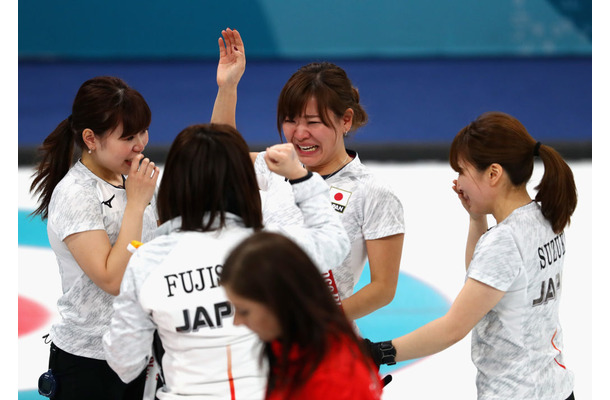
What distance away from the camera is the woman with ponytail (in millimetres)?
2217

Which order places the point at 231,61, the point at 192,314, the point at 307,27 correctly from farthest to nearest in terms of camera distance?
the point at 307,27 < the point at 231,61 < the point at 192,314

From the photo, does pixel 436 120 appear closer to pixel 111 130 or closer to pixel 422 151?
pixel 422 151

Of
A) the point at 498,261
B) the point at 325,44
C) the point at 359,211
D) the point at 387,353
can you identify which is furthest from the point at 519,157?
the point at 325,44

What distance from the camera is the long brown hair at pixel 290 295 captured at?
50.4 inches

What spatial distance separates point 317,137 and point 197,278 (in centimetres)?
90

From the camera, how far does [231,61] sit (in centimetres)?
284

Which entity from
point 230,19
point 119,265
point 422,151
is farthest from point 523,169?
point 230,19

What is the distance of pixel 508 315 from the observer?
206cm

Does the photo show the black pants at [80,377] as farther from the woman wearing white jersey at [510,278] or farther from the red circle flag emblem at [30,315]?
the red circle flag emblem at [30,315]

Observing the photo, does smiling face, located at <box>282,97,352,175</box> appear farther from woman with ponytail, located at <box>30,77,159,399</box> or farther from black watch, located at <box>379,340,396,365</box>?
black watch, located at <box>379,340,396,365</box>

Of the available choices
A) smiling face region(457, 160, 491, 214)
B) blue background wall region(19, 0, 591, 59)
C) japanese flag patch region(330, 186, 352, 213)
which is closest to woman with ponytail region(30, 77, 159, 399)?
japanese flag patch region(330, 186, 352, 213)

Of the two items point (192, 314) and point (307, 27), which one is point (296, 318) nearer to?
point (192, 314)

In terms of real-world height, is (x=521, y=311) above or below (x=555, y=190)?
below

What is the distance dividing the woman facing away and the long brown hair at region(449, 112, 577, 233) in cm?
93
